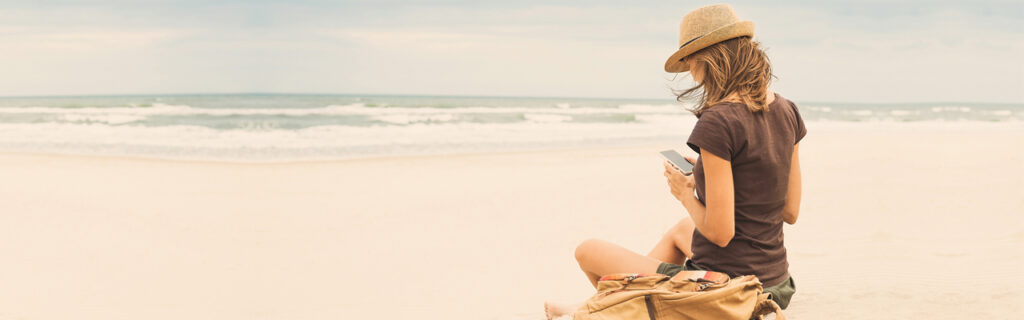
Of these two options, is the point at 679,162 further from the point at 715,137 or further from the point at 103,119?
the point at 103,119

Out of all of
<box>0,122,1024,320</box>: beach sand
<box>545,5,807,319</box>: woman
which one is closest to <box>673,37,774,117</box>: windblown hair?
<box>545,5,807,319</box>: woman

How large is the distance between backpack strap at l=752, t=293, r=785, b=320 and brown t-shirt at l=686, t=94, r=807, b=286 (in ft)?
0.36

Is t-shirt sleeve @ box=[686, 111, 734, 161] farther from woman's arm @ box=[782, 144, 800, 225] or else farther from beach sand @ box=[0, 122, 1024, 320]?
beach sand @ box=[0, 122, 1024, 320]

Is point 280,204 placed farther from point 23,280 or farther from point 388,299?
point 388,299

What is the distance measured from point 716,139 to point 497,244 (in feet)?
12.5

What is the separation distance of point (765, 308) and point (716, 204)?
43 cm

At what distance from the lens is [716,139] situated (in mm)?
2006

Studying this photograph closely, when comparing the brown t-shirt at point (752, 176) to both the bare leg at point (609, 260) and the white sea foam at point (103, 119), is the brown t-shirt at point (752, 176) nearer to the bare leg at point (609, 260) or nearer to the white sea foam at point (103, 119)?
the bare leg at point (609, 260)

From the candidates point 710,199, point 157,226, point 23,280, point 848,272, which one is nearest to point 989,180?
point 848,272

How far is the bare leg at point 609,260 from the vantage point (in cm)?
250

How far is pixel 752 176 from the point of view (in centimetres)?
216

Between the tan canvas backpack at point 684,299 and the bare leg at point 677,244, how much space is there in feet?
1.68

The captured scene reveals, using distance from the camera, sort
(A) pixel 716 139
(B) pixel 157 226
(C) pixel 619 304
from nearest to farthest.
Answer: (A) pixel 716 139
(C) pixel 619 304
(B) pixel 157 226

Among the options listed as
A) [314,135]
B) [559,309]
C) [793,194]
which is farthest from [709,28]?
[314,135]
